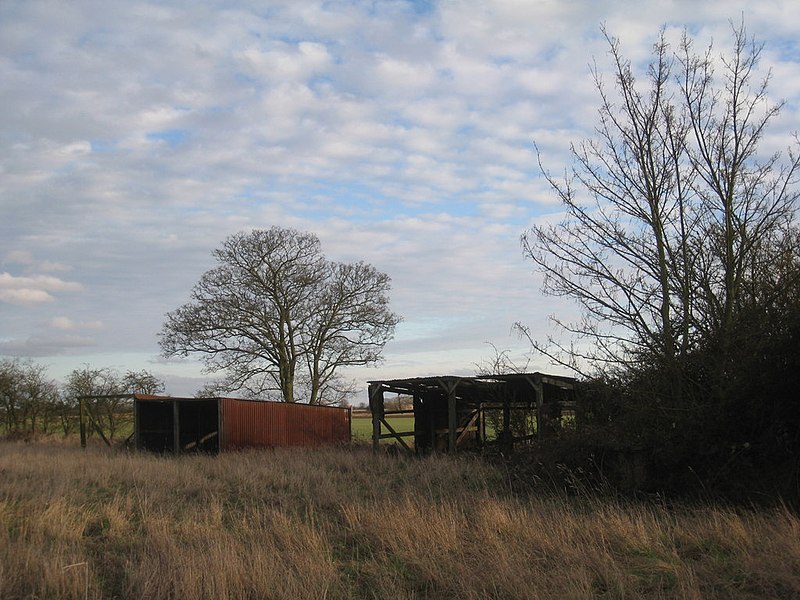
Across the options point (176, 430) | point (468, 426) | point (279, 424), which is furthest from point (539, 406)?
point (176, 430)

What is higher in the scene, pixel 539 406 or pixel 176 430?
pixel 539 406

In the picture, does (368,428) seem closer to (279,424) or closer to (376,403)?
(279,424)

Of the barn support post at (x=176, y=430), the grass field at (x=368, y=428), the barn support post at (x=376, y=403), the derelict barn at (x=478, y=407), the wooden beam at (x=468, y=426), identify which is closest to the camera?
the derelict barn at (x=478, y=407)

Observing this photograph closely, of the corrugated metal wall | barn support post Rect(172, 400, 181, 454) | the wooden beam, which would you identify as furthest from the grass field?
barn support post Rect(172, 400, 181, 454)

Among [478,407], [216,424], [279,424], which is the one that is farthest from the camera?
[279,424]

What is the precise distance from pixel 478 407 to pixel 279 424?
756 centimetres

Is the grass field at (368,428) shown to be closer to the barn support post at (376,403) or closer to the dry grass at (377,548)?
the barn support post at (376,403)

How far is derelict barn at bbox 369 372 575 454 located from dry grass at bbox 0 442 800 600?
6902 millimetres

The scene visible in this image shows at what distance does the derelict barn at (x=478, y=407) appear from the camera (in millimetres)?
19281

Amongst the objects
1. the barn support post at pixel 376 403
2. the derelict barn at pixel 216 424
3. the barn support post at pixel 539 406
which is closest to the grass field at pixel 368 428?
the derelict barn at pixel 216 424

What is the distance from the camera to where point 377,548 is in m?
8.46

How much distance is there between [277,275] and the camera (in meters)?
34.9

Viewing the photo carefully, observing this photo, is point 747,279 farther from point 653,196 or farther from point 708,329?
point 653,196

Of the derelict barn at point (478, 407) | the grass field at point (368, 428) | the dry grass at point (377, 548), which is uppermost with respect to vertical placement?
the derelict barn at point (478, 407)
